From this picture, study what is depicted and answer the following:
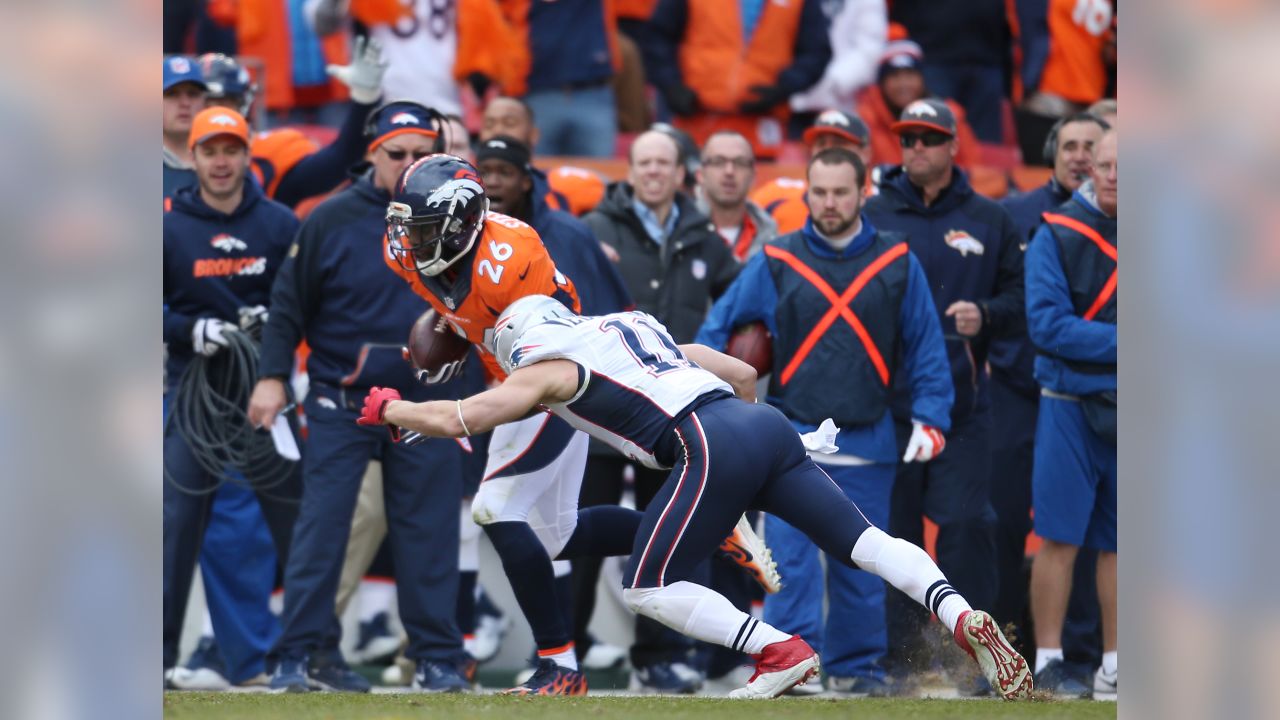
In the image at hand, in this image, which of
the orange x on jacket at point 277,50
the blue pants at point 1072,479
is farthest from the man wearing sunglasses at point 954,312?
the orange x on jacket at point 277,50

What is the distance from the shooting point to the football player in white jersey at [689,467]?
18.4ft

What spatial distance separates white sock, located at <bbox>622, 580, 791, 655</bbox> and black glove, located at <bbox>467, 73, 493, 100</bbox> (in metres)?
5.14

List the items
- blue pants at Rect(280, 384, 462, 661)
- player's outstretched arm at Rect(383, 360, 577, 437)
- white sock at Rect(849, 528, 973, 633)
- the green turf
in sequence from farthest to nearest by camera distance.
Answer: blue pants at Rect(280, 384, 462, 661) → white sock at Rect(849, 528, 973, 633) → player's outstretched arm at Rect(383, 360, 577, 437) → the green turf

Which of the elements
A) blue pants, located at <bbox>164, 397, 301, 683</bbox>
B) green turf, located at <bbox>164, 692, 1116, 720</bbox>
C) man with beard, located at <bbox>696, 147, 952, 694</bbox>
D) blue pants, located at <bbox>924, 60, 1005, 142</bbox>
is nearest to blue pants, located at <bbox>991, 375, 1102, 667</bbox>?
man with beard, located at <bbox>696, 147, 952, 694</bbox>

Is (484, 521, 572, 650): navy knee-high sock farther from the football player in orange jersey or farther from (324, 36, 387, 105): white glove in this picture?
(324, 36, 387, 105): white glove

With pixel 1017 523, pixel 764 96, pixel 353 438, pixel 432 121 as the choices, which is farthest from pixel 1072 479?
pixel 764 96

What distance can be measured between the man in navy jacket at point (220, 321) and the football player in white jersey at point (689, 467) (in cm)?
223

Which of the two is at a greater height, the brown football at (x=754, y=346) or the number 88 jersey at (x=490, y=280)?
the number 88 jersey at (x=490, y=280)

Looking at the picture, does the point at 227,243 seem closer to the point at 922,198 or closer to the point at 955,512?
the point at 922,198

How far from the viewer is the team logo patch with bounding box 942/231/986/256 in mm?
8031

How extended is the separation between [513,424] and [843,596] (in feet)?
5.46

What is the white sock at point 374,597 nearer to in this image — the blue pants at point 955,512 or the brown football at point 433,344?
the blue pants at point 955,512

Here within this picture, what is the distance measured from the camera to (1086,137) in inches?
335
